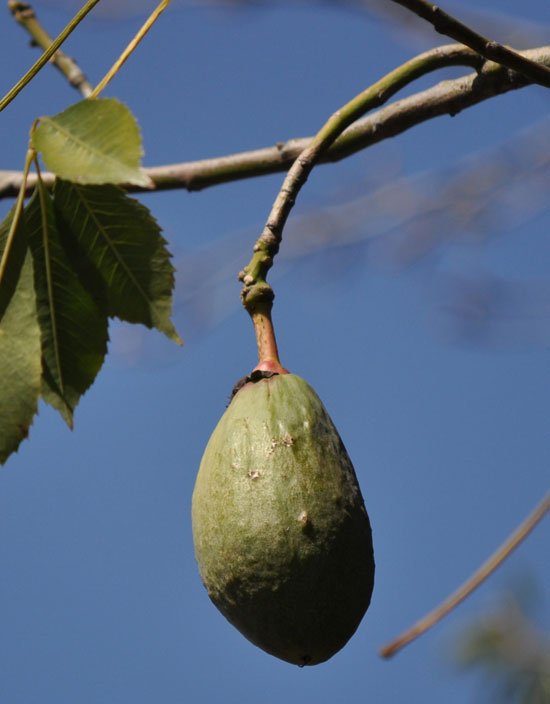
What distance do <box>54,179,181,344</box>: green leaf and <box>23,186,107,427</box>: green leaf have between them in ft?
0.07

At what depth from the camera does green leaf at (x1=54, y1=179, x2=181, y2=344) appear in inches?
57.5

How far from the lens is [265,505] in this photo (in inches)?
48.5

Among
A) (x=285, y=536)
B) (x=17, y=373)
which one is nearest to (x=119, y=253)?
(x=17, y=373)

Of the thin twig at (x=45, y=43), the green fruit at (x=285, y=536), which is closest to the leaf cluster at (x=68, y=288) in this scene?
the green fruit at (x=285, y=536)

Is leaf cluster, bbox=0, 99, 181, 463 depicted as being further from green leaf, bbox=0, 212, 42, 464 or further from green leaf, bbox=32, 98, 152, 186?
green leaf, bbox=32, 98, 152, 186

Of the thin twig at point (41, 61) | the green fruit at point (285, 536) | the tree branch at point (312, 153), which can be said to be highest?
the thin twig at point (41, 61)

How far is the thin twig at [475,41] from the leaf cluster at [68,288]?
1.63 feet

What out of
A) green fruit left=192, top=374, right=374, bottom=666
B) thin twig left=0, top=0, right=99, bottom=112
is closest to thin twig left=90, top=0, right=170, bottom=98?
thin twig left=0, top=0, right=99, bottom=112

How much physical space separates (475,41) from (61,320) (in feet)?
2.42

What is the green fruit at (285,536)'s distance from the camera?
1.22m

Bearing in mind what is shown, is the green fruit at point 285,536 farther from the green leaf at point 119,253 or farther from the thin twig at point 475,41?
the thin twig at point 475,41

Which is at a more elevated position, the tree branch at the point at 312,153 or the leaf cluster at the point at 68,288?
the leaf cluster at the point at 68,288

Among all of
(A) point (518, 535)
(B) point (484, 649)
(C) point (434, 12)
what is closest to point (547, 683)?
(B) point (484, 649)

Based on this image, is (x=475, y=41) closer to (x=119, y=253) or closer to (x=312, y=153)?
(x=312, y=153)
